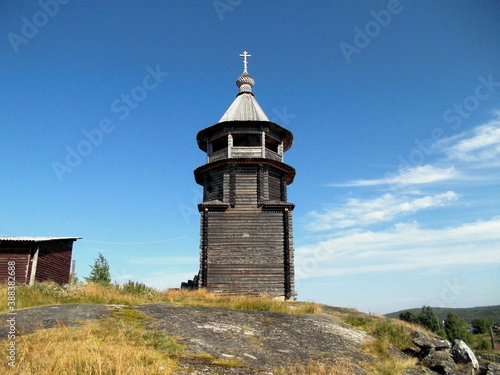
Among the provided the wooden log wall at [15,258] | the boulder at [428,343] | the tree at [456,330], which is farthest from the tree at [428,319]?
the wooden log wall at [15,258]

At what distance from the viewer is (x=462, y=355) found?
36.7ft

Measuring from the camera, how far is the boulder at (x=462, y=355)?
11.0 m

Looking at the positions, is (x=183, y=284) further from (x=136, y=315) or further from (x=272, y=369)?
(x=272, y=369)

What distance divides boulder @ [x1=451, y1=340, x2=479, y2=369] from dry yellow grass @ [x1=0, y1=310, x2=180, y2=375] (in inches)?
376

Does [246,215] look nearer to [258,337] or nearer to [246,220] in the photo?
[246,220]

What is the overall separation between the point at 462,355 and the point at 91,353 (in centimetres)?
1130

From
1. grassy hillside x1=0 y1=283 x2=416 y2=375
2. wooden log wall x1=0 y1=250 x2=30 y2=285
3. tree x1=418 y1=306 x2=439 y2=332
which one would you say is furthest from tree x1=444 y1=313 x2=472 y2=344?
wooden log wall x1=0 y1=250 x2=30 y2=285

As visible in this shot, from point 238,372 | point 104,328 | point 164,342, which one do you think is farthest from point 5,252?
point 238,372

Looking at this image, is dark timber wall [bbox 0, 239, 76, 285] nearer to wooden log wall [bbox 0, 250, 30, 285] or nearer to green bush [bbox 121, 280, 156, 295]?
wooden log wall [bbox 0, 250, 30, 285]

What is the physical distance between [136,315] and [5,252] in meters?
18.2

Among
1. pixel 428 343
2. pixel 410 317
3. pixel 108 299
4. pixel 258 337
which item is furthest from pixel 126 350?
pixel 410 317

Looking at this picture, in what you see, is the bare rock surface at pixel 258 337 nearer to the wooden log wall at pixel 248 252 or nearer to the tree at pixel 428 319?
the wooden log wall at pixel 248 252

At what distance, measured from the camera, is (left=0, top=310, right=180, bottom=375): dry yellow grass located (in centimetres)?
502

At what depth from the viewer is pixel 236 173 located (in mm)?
21250
